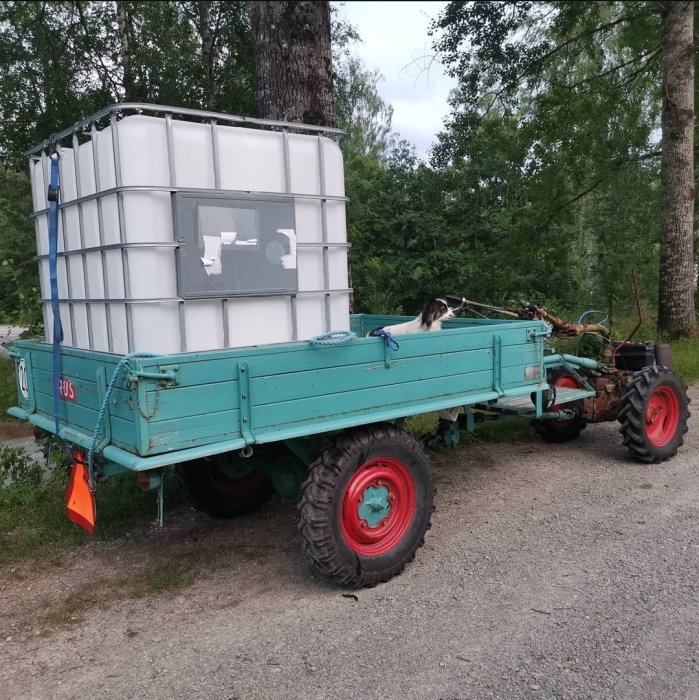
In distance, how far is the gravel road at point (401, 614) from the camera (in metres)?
2.92

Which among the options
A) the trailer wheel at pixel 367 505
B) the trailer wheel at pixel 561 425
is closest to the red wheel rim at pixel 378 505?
the trailer wheel at pixel 367 505

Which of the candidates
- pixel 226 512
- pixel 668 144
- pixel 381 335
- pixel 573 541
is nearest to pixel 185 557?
pixel 226 512

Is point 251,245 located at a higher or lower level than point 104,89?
lower

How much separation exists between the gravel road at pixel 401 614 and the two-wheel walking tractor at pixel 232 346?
0.41 meters

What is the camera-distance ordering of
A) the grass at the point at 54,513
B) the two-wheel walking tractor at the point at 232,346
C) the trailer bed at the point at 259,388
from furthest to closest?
1. the grass at the point at 54,513
2. the two-wheel walking tractor at the point at 232,346
3. the trailer bed at the point at 259,388

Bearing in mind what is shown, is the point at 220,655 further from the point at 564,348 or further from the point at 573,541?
the point at 564,348

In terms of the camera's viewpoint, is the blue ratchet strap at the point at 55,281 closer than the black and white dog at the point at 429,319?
Yes

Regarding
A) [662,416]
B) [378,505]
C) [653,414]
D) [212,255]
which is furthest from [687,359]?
[212,255]

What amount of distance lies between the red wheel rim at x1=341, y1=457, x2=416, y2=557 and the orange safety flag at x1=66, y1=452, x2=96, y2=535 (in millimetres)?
1306

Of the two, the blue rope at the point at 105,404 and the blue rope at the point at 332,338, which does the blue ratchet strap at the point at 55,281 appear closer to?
the blue rope at the point at 105,404

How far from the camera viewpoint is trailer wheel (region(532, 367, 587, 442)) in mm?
6258

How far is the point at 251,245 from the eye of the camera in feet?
11.8

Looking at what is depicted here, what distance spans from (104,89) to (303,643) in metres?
11.6

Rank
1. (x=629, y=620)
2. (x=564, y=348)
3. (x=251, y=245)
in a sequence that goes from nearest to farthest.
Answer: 1. (x=629, y=620)
2. (x=251, y=245)
3. (x=564, y=348)
